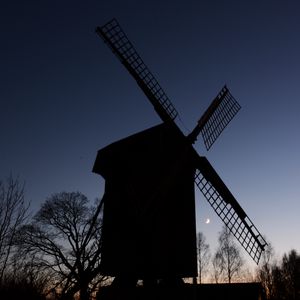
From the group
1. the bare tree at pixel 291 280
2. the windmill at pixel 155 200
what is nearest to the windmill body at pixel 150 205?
the windmill at pixel 155 200

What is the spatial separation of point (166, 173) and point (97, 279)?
1761cm

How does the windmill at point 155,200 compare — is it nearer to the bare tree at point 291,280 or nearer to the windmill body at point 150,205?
the windmill body at point 150,205

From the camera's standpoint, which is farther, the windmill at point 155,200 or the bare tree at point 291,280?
the bare tree at point 291,280

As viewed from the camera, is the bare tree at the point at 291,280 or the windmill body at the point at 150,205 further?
the bare tree at the point at 291,280

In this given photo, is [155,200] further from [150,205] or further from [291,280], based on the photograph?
[291,280]

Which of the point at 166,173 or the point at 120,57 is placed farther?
the point at 120,57

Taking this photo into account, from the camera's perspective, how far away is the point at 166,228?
388 inches

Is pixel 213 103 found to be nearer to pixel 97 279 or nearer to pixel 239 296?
pixel 239 296

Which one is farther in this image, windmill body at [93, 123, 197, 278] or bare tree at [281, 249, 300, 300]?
bare tree at [281, 249, 300, 300]

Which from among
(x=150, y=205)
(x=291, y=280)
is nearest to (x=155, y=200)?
(x=150, y=205)

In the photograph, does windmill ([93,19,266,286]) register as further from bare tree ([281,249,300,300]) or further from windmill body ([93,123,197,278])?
bare tree ([281,249,300,300])

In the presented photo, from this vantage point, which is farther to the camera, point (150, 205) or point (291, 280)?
point (291, 280)

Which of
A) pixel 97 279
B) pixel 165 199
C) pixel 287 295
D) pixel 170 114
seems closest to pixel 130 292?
pixel 165 199

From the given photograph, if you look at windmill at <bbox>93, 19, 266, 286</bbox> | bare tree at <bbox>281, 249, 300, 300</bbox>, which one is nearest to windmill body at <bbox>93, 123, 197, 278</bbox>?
windmill at <bbox>93, 19, 266, 286</bbox>
